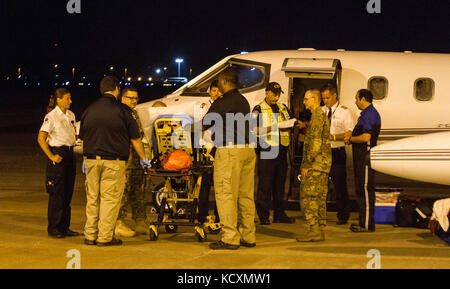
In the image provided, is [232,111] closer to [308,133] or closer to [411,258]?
[308,133]

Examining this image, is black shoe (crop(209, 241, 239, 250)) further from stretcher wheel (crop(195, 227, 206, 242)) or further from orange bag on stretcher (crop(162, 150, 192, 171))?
orange bag on stretcher (crop(162, 150, 192, 171))

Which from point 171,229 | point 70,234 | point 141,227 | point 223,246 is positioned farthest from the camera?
point 171,229

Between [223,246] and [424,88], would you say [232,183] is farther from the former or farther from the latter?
[424,88]

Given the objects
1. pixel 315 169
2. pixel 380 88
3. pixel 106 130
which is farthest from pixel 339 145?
pixel 106 130

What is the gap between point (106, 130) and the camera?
8.37m

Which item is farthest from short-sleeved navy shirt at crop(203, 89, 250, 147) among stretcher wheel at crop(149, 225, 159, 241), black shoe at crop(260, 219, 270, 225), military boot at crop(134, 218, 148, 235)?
black shoe at crop(260, 219, 270, 225)

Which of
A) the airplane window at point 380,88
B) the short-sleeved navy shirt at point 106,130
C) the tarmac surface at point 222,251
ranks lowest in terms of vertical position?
the tarmac surface at point 222,251

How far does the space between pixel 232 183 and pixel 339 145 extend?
9.59 feet

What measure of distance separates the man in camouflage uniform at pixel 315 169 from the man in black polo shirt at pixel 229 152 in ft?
3.07

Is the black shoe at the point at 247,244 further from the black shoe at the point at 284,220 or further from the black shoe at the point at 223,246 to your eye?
the black shoe at the point at 284,220

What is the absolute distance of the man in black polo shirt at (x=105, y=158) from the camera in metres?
8.38

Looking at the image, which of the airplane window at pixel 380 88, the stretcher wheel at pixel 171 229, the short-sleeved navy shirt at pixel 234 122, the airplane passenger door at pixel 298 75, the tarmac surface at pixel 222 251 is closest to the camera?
the tarmac surface at pixel 222 251

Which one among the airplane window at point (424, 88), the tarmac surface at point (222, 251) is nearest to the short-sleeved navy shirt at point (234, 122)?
the tarmac surface at point (222, 251)

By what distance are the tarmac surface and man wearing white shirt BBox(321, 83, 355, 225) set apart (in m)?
0.34
